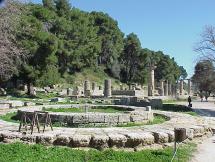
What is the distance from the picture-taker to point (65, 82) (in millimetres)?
69188

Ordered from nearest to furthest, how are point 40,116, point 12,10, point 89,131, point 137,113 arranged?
point 89,131, point 40,116, point 137,113, point 12,10

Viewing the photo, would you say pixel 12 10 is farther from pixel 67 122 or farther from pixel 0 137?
pixel 0 137

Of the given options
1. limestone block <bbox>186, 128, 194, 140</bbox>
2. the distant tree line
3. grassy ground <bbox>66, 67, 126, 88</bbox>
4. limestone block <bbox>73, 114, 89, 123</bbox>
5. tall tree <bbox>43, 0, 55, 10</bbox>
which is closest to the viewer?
limestone block <bbox>186, 128, 194, 140</bbox>

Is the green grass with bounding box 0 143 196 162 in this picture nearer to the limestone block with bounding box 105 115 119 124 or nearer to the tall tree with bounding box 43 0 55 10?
the limestone block with bounding box 105 115 119 124

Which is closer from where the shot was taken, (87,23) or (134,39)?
(87,23)

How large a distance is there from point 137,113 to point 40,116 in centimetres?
444

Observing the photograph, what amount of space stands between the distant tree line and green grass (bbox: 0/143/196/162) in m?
10.7

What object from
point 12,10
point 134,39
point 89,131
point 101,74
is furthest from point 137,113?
point 134,39

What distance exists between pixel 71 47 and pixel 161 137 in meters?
51.5

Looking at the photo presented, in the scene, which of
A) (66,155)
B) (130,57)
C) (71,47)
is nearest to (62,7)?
(71,47)

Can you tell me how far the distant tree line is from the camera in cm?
4406

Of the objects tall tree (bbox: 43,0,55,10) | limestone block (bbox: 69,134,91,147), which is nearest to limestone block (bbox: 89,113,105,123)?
limestone block (bbox: 69,134,91,147)

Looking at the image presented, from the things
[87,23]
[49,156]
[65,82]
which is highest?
[87,23]

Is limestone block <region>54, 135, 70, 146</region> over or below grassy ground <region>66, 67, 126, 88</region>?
below
